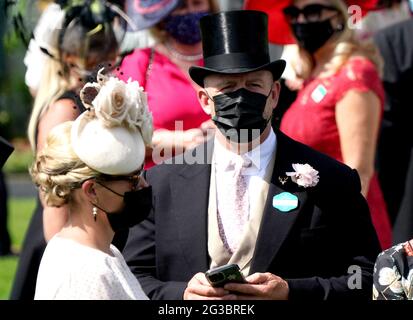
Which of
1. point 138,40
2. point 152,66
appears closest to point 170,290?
point 152,66

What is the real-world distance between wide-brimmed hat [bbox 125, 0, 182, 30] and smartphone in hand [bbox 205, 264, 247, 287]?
8.26ft

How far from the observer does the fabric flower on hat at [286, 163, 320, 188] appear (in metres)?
4.41

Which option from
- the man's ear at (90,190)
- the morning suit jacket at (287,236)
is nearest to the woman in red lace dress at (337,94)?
the morning suit jacket at (287,236)

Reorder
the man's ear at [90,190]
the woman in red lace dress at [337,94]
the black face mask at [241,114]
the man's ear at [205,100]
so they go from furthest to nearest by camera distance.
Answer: the woman in red lace dress at [337,94] → the man's ear at [205,100] → the black face mask at [241,114] → the man's ear at [90,190]

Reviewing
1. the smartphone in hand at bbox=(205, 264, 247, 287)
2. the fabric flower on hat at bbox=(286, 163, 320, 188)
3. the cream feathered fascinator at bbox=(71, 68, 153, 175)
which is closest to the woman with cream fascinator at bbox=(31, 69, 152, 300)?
the cream feathered fascinator at bbox=(71, 68, 153, 175)

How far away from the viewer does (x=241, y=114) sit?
4449mm

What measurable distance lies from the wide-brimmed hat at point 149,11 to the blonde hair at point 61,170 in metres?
2.44

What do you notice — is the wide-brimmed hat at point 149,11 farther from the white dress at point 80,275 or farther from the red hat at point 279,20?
the white dress at point 80,275

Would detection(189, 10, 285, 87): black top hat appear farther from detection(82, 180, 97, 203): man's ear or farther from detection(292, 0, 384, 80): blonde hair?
detection(292, 0, 384, 80): blonde hair

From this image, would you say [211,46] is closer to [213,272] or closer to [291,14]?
[213,272]

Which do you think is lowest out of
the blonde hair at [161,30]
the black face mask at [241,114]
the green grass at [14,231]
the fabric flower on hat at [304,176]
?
the green grass at [14,231]

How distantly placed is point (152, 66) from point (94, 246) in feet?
8.12

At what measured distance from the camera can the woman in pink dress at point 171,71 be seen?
5.77 m
